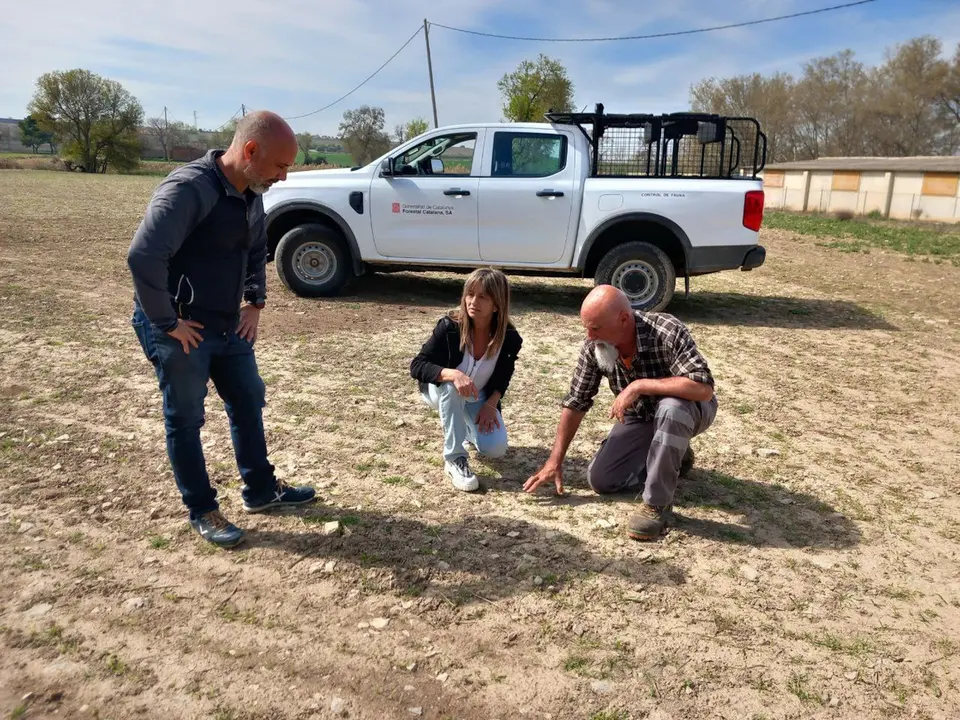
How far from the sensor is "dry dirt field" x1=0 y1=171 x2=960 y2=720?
249 centimetres

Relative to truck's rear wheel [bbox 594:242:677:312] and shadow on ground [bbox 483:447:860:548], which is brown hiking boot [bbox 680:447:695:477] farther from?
truck's rear wheel [bbox 594:242:677:312]

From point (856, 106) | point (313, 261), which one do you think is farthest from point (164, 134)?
point (313, 261)

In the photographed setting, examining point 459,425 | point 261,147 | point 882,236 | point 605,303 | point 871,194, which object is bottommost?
point 882,236

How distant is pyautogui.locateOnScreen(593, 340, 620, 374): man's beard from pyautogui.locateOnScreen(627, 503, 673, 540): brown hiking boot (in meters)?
0.66

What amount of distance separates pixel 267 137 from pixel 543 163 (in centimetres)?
543

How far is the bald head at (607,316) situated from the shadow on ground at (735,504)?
A: 3.12 ft

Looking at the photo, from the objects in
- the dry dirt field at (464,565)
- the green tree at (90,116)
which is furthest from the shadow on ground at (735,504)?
the green tree at (90,116)

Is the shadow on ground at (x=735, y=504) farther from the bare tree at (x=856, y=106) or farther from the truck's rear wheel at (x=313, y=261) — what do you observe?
the bare tree at (x=856, y=106)

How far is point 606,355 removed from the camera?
3.50m

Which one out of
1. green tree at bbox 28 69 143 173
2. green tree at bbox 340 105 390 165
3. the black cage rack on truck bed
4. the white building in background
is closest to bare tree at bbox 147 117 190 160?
green tree at bbox 28 69 143 173

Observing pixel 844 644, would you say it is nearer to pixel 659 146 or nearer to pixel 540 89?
pixel 659 146

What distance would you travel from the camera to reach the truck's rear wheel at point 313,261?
829 centimetres

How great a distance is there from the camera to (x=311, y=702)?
2.41 m

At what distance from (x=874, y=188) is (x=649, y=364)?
2729 cm
